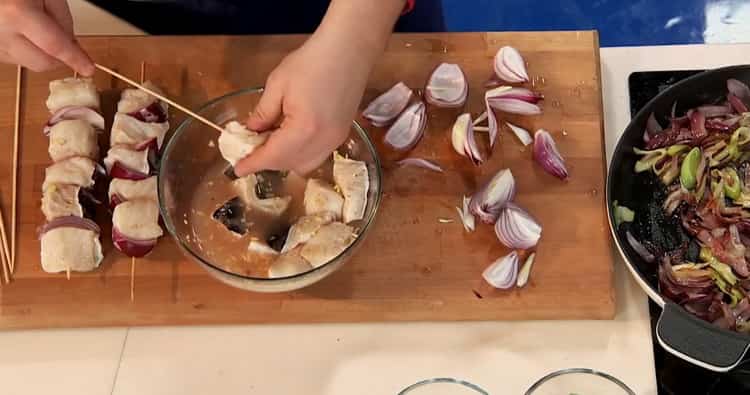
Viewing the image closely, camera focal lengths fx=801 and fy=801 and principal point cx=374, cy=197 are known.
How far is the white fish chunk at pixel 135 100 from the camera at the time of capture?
121cm

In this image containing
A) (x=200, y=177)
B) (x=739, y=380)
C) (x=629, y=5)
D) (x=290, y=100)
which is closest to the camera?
(x=290, y=100)

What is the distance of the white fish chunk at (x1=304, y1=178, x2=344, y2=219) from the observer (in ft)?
3.76

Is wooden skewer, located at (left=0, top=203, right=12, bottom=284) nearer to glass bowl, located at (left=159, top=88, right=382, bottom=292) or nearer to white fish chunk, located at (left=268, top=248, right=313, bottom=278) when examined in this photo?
glass bowl, located at (left=159, top=88, right=382, bottom=292)

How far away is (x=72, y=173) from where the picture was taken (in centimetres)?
117

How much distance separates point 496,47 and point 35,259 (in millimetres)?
779

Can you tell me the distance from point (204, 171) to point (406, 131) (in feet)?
1.03

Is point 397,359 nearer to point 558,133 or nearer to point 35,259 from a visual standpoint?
point 558,133

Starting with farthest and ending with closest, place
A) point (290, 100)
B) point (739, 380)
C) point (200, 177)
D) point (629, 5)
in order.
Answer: point (629, 5), point (200, 177), point (739, 380), point (290, 100)

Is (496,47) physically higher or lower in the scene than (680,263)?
higher

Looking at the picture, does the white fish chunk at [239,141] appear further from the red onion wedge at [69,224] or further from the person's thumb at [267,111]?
the red onion wedge at [69,224]

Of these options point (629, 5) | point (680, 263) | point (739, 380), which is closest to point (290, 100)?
point (680, 263)

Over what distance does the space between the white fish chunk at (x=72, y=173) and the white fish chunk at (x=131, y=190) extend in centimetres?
4

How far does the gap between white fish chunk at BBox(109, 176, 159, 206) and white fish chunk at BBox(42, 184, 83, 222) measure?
0.16ft

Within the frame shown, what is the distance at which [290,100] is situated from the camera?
3.19 ft
